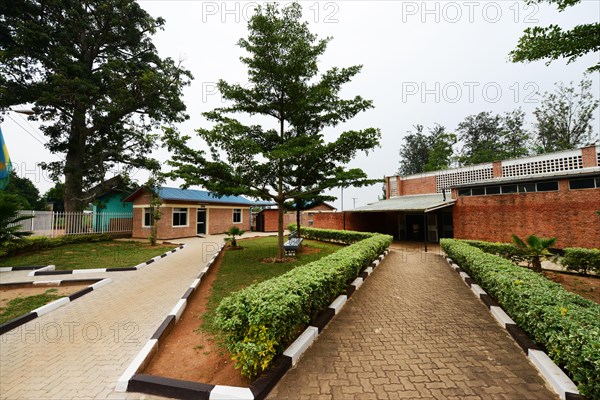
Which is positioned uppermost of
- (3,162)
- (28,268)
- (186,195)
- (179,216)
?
(3,162)

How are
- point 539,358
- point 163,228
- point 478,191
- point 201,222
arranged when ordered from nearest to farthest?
point 539,358
point 478,191
point 163,228
point 201,222

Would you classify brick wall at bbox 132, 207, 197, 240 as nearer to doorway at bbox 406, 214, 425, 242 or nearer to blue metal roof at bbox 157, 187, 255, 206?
blue metal roof at bbox 157, 187, 255, 206

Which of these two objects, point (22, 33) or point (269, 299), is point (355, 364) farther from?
point (22, 33)

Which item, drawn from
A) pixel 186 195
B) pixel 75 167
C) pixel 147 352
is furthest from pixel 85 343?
pixel 75 167

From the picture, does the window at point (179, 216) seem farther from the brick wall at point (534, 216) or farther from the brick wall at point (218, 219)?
the brick wall at point (534, 216)

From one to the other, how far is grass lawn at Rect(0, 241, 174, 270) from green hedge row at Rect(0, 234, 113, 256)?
0.85ft

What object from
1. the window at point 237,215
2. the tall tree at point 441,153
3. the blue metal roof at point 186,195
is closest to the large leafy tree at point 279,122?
the blue metal roof at point 186,195

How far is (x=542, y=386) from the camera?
2.94 m

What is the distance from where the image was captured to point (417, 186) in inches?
915

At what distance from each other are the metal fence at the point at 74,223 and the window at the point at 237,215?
346 inches

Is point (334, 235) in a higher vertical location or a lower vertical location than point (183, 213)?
lower

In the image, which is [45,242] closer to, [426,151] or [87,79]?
[87,79]

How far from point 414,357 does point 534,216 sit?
45.4 ft

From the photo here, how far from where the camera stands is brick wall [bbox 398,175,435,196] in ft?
73.4
